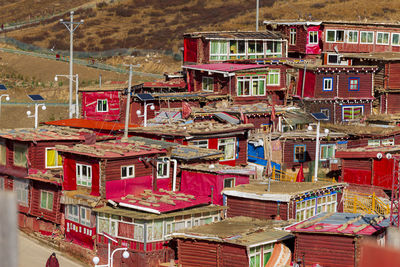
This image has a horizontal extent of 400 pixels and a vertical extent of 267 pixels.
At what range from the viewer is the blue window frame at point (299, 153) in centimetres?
5106

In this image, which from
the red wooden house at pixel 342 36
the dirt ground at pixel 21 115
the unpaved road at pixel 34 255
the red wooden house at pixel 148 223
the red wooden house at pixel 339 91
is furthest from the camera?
the dirt ground at pixel 21 115

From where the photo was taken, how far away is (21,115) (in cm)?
7531

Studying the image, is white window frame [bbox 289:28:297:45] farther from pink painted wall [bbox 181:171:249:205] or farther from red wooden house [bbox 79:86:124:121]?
pink painted wall [bbox 181:171:249:205]

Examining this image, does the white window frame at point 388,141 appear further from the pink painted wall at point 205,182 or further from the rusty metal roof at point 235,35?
the pink painted wall at point 205,182

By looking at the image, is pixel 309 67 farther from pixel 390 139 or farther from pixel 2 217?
pixel 2 217

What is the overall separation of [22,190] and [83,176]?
6.34 meters

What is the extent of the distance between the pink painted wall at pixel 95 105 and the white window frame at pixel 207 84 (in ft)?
22.7

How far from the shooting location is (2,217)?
293cm

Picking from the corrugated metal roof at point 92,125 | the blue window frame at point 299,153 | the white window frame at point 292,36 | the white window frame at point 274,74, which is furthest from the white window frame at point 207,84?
the white window frame at point 292,36

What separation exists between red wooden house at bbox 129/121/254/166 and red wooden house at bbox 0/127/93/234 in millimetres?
4695

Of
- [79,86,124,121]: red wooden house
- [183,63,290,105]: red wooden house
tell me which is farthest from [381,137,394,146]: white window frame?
[79,86,124,121]: red wooden house

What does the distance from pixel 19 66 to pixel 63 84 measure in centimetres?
1030

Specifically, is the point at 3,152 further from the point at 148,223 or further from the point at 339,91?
the point at 339,91

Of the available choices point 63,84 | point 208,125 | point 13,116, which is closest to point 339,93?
point 208,125
